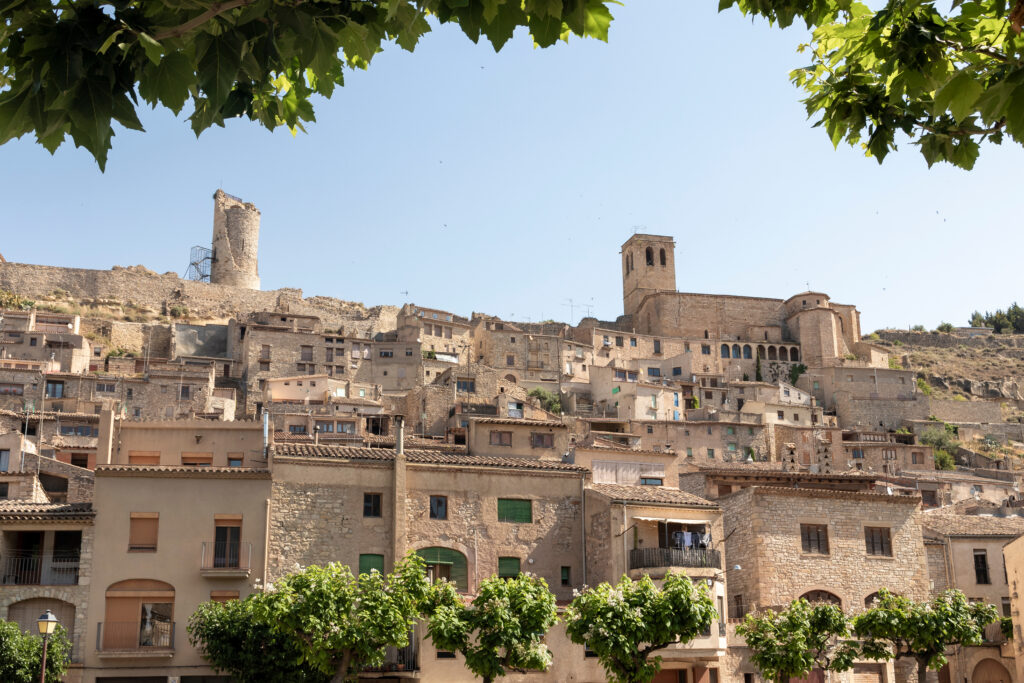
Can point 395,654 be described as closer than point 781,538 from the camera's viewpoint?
Yes

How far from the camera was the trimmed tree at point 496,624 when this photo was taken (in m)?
Answer: 24.4

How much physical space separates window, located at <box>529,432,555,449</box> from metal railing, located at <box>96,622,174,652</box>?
13.8 metres

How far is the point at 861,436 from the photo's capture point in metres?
69.0

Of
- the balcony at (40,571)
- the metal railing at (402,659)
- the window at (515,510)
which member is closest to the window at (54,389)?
the balcony at (40,571)

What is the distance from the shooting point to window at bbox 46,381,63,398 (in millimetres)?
56844

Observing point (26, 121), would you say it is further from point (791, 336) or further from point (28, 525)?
point (791, 336)

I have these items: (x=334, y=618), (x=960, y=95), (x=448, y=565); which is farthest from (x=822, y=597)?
(x=960, y=95)

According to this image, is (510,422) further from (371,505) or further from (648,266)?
(648,266)

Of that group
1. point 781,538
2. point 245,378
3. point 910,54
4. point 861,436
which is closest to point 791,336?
point 861,436

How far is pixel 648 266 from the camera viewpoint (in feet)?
331

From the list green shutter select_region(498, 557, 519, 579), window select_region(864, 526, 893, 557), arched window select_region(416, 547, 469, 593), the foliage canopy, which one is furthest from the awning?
the foliage canopy

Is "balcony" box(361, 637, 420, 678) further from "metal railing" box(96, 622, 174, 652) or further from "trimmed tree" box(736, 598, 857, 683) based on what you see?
"trimmed tree" box(736, 598, 857, 683)

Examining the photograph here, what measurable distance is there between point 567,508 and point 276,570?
8.28m

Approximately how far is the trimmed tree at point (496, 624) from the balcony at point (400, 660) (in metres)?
2.25
